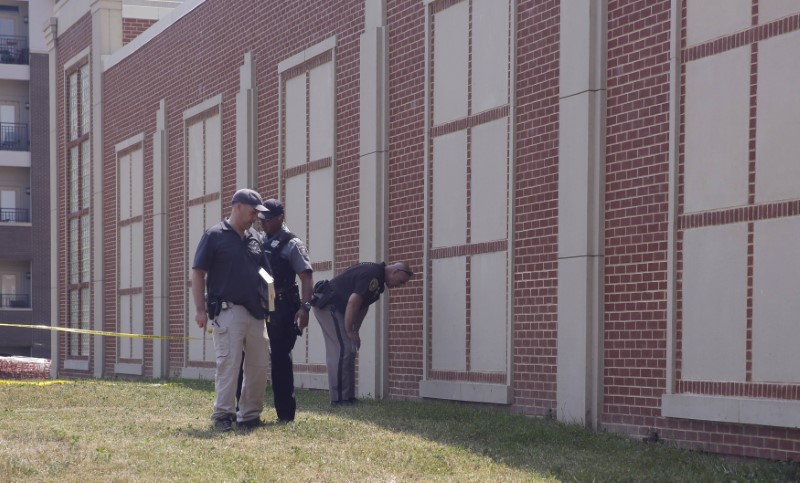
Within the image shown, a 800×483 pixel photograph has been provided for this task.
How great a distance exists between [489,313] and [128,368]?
13832 mm

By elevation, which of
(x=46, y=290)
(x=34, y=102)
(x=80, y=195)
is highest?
(x=34, y=102)

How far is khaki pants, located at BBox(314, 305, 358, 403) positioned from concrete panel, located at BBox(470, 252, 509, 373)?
4.14 feet

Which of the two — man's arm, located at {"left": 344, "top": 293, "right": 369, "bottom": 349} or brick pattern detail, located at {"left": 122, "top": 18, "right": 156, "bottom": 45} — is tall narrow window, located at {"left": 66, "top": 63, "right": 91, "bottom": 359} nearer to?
brick pattern detail, located at {"left": 122, "top": 18, "right": 156, "bottom": 45}

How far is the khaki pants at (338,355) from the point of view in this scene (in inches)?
530

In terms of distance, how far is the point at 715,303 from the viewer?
10.1m

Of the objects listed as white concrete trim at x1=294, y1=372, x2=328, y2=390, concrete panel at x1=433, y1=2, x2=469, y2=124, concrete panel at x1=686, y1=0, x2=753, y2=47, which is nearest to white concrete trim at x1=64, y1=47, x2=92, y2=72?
white concrete trim at x1=294, y1=372, x2=328, y2=390

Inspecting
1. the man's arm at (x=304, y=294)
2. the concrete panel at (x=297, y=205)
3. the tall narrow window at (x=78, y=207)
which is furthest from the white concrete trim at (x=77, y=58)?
the man's arm at (x=304, y=294)

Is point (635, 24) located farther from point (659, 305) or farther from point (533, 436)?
point (533, 436)

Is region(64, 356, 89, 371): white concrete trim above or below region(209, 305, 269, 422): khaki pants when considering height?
below

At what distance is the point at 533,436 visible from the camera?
10391 millimetres

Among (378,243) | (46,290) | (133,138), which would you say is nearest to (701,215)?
(378,243)

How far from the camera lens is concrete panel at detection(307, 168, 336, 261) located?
1731cm

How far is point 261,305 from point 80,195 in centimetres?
1988

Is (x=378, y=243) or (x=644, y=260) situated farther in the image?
(x=378, y=243)
